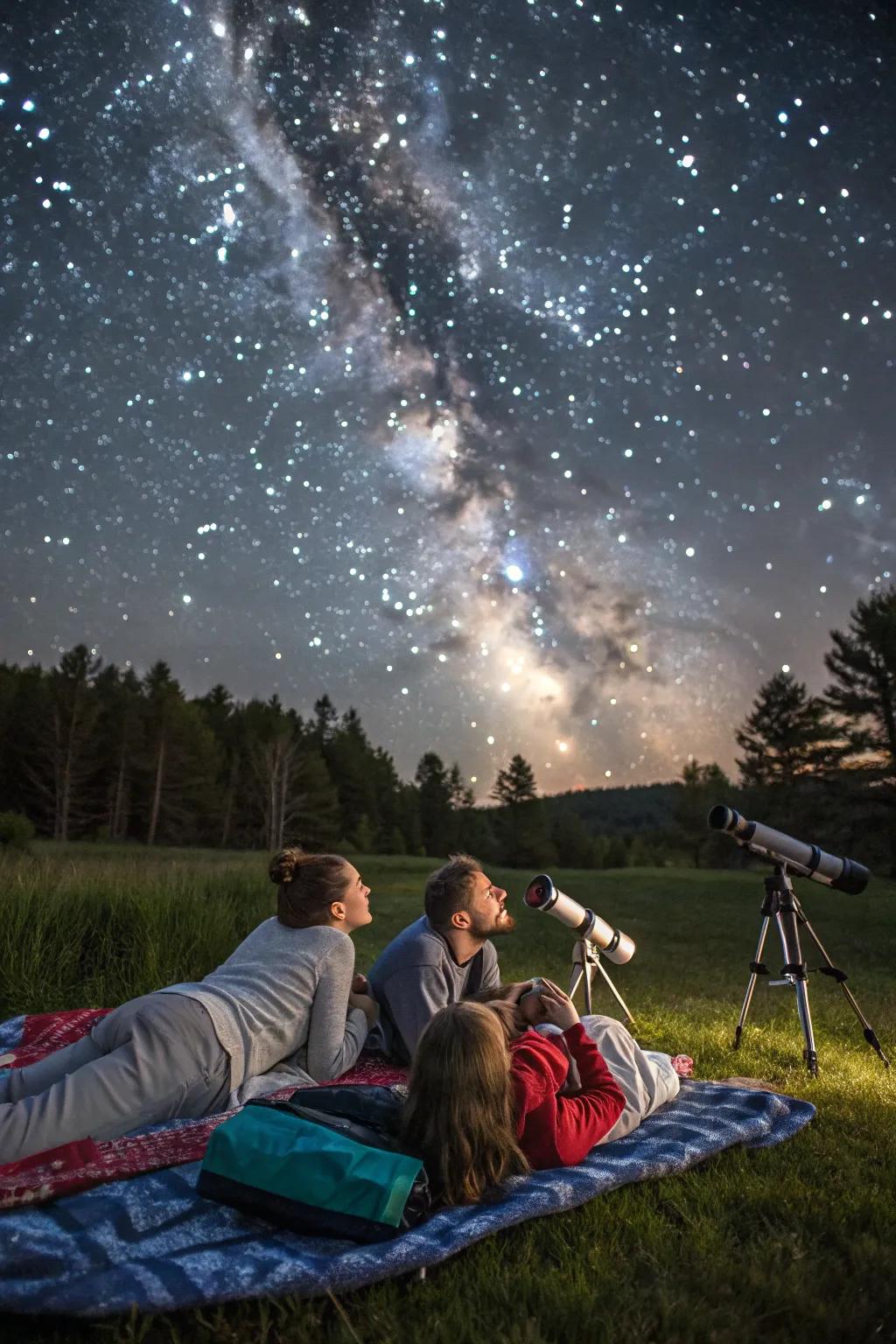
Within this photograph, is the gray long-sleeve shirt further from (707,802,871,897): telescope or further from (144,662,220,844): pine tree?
(144,662,220,844): pine tree

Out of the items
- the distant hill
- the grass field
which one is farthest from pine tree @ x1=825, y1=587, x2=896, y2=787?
the distant hill

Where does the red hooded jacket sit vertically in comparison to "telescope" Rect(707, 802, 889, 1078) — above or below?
below

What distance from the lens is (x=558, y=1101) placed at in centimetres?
379

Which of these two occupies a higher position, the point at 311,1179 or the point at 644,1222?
the point at 311,1179

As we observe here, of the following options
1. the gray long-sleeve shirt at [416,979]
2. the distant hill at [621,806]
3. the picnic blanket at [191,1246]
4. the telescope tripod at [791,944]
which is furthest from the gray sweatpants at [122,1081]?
the distant hill at [621,806]

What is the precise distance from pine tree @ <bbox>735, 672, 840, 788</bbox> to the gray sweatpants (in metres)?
42.6

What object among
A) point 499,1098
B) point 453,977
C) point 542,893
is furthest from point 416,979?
point 499,1098

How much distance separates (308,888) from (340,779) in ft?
211

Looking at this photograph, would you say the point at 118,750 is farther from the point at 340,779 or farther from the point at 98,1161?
the point at 98,1161

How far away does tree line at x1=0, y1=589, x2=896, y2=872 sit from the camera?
3634 centimetres

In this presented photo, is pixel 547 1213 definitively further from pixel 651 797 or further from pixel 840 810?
pixel 651 797

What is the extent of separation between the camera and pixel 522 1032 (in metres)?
4.09

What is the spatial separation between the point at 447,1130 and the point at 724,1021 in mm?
6684

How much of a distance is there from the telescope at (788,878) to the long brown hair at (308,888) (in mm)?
2753
